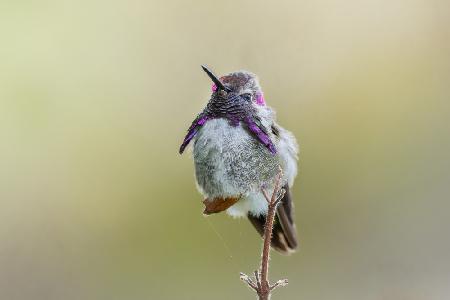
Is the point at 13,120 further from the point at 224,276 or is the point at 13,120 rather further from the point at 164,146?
the point at 224,276

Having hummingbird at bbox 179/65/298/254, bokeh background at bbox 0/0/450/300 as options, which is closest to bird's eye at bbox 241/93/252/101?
hummingbird at bbox 179/65/298/254

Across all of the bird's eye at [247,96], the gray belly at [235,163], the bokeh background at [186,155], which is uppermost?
the bokeh background at [186,155]

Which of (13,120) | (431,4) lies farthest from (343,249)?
(13,120)

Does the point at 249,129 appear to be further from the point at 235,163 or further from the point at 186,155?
the point at 186,155

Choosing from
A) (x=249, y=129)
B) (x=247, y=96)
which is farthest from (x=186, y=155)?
(x=249, y=129)

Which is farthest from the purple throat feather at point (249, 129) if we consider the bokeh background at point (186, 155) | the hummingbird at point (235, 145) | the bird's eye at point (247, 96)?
the bokeh background at point (186, 155)

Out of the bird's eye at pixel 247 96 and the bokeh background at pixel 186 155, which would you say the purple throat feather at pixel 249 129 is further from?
the bokeh background at pixel 186 155

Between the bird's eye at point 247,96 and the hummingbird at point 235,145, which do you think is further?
the bird's eye at point 247,96
